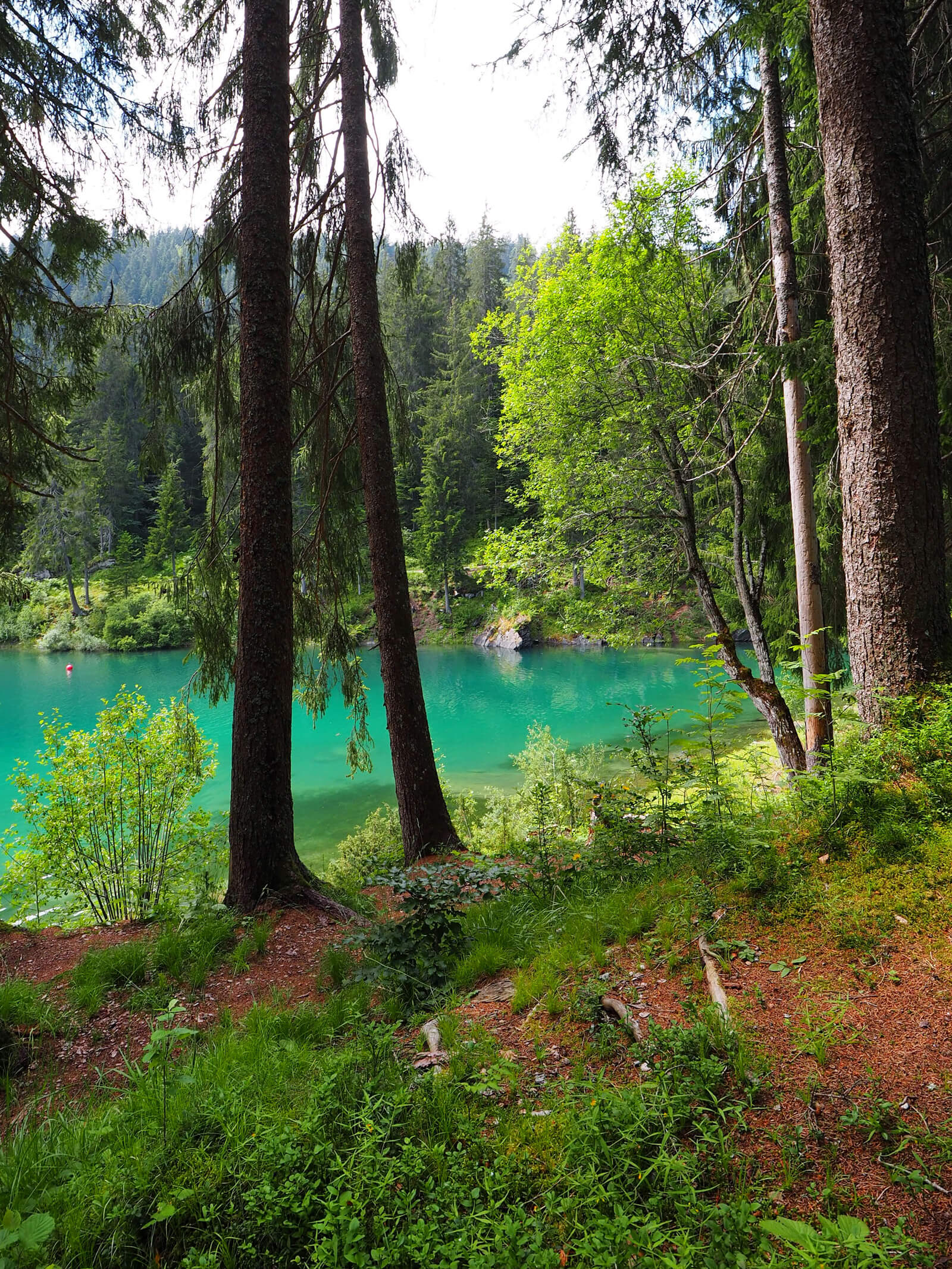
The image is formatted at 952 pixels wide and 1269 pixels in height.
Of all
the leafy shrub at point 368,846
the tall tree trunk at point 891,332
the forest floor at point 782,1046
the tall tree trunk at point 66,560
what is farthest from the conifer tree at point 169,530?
the tall tree trunk at point 891,332

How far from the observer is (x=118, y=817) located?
18.5 ft

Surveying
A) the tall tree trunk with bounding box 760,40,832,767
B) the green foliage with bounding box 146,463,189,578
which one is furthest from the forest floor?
the green foliage with bounding box 146,463,189,578

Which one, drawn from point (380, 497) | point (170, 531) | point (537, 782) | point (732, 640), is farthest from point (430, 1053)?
point (170, 531)

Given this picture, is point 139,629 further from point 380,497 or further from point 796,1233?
point 796,1233

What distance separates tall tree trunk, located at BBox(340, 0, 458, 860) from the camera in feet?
18.8

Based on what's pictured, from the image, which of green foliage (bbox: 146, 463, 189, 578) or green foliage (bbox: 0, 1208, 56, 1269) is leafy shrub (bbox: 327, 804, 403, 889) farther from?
green foliage (bbox: 146, 463, 189, 578)

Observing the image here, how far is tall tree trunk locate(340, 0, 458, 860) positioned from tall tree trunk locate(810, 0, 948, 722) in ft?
11.8

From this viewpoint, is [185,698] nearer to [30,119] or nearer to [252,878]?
[252,878]

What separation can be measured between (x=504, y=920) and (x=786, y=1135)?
1.94 metres

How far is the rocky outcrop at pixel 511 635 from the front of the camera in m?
30.9

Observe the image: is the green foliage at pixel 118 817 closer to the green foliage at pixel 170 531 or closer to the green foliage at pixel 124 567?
the green foliage at pixel 170 531

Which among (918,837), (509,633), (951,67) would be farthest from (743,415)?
(509,633)

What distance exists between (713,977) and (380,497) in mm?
4547

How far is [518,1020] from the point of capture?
7.77 feet
